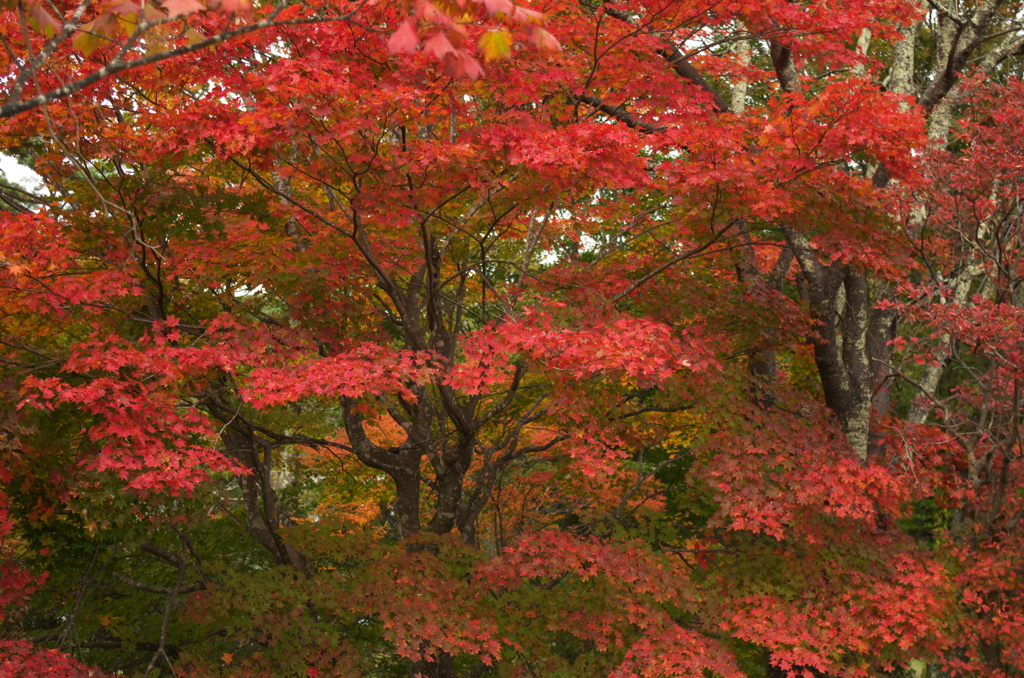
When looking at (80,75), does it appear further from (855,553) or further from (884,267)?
(855,553)

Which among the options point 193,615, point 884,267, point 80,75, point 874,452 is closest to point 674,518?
point 874,452

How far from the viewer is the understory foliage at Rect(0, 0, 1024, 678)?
18.1 feet

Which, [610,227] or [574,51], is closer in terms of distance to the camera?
[574,51]

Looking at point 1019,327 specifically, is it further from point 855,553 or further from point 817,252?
point 855,553

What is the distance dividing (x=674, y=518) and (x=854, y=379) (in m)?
5.14

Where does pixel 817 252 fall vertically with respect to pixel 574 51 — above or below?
below

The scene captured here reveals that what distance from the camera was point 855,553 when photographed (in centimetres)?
768

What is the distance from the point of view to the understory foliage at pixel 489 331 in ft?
18.1

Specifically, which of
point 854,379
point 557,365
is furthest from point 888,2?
point 557,365

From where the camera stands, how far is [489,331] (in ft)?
20.2

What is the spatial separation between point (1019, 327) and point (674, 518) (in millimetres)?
6683

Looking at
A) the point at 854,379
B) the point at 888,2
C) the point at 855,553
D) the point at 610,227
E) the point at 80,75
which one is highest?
the point at 888,2

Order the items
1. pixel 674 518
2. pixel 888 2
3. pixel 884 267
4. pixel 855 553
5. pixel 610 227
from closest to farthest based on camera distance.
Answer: pixel 884 267
pixel 888 2
pixel 855 553
pixel 610 227
pixel 674 518

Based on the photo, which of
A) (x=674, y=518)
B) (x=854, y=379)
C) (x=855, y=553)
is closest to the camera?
(x=855, y=553)
